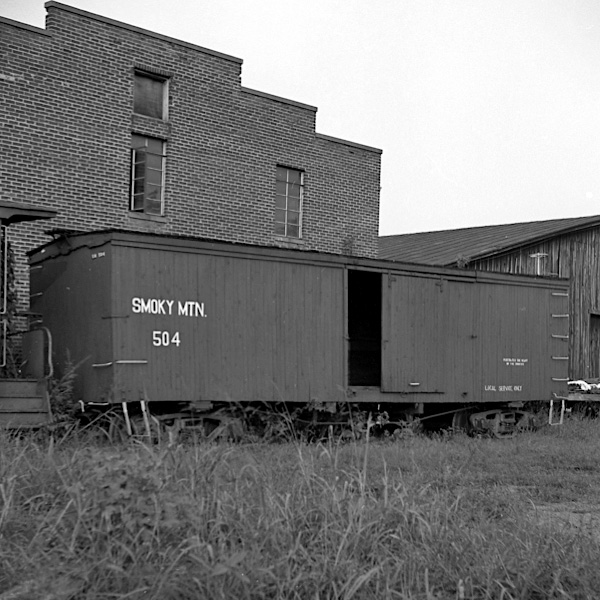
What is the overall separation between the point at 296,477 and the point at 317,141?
1654 cm

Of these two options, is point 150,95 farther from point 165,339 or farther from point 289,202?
point 165,339

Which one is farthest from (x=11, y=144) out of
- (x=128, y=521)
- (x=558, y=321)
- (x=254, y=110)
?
(x=128, y=521)

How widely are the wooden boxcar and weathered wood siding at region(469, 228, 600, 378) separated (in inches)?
252

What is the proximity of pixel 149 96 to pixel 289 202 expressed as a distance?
174 inches

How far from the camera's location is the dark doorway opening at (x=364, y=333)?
18000mm

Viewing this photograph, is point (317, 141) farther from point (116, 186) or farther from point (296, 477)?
point (296, 477)

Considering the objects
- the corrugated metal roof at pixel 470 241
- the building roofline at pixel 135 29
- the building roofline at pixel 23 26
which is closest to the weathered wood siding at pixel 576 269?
the corrugated metal roof at pixel 470 241

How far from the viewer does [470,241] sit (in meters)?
28.5

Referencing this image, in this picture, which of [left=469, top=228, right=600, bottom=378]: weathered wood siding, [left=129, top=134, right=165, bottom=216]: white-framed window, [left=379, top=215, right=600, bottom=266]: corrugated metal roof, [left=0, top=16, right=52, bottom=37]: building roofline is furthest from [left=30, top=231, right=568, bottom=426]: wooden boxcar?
[left=469, top=228, right=600, bottom=378]: weathered wood siding

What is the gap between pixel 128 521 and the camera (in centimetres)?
553

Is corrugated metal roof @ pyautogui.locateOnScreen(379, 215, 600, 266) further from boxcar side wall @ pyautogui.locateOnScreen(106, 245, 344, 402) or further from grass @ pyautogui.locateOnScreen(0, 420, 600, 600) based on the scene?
grass @ pyautogui.locateOnScreen(0, 420, 600, 600)

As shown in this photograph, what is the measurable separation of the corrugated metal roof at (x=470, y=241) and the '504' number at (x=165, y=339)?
12.1 meters

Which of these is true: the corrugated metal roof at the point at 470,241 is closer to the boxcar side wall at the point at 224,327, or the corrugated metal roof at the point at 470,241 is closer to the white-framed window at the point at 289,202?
the white-framed window at the point at 289,202

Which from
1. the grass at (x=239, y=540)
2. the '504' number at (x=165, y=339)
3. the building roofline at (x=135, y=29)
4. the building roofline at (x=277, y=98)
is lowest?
the grass at (x=239, y=540)
